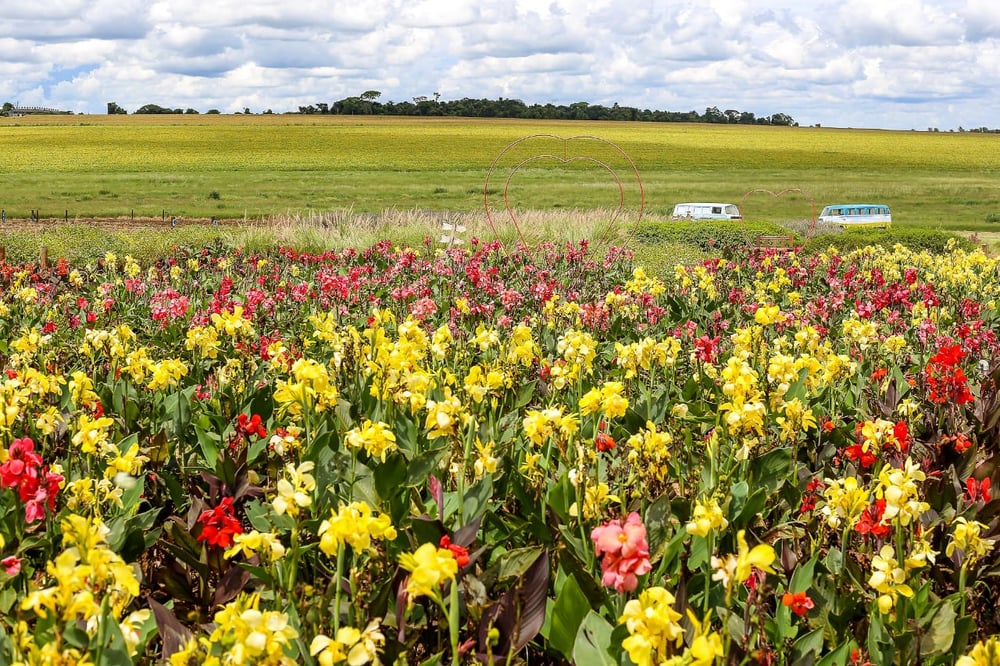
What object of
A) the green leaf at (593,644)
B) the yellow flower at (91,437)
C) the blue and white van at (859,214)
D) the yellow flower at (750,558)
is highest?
the yellow flower at (750,558)

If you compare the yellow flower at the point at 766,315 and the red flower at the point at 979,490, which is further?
the yellow flower at the point at 766,315

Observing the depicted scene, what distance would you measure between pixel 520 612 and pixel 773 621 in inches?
25.2

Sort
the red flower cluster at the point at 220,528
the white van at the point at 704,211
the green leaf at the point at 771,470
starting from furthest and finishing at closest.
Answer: the white van at the point at 704,211 < the green leaf at the point at 771,470 < the red flower cluster at the point at 220,528

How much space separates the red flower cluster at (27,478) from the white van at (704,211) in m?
25.5

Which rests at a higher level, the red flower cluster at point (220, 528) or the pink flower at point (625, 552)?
the pink flower at point (625, 552)

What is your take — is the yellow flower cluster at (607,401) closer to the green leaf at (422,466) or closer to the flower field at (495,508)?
the flower field at (495,508)

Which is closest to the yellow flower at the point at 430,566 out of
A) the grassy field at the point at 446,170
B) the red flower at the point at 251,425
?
the red flower at the point at 251,425

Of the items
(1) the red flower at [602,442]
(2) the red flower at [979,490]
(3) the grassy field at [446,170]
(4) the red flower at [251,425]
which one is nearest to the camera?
(2) the red flower at [979,490]

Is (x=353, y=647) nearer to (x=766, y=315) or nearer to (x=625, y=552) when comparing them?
(x=625, y=552)

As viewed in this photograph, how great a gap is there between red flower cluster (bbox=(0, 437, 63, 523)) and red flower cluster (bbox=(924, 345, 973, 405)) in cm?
326

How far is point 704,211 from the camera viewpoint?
92.9 ft

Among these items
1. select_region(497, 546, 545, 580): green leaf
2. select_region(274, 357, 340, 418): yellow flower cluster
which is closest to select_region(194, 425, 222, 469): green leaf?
select_region(274, 357, 340, 418): yellow flower cluster

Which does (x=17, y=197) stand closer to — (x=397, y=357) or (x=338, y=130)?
(x=397, y=357)

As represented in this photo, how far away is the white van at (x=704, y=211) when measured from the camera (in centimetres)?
2770
